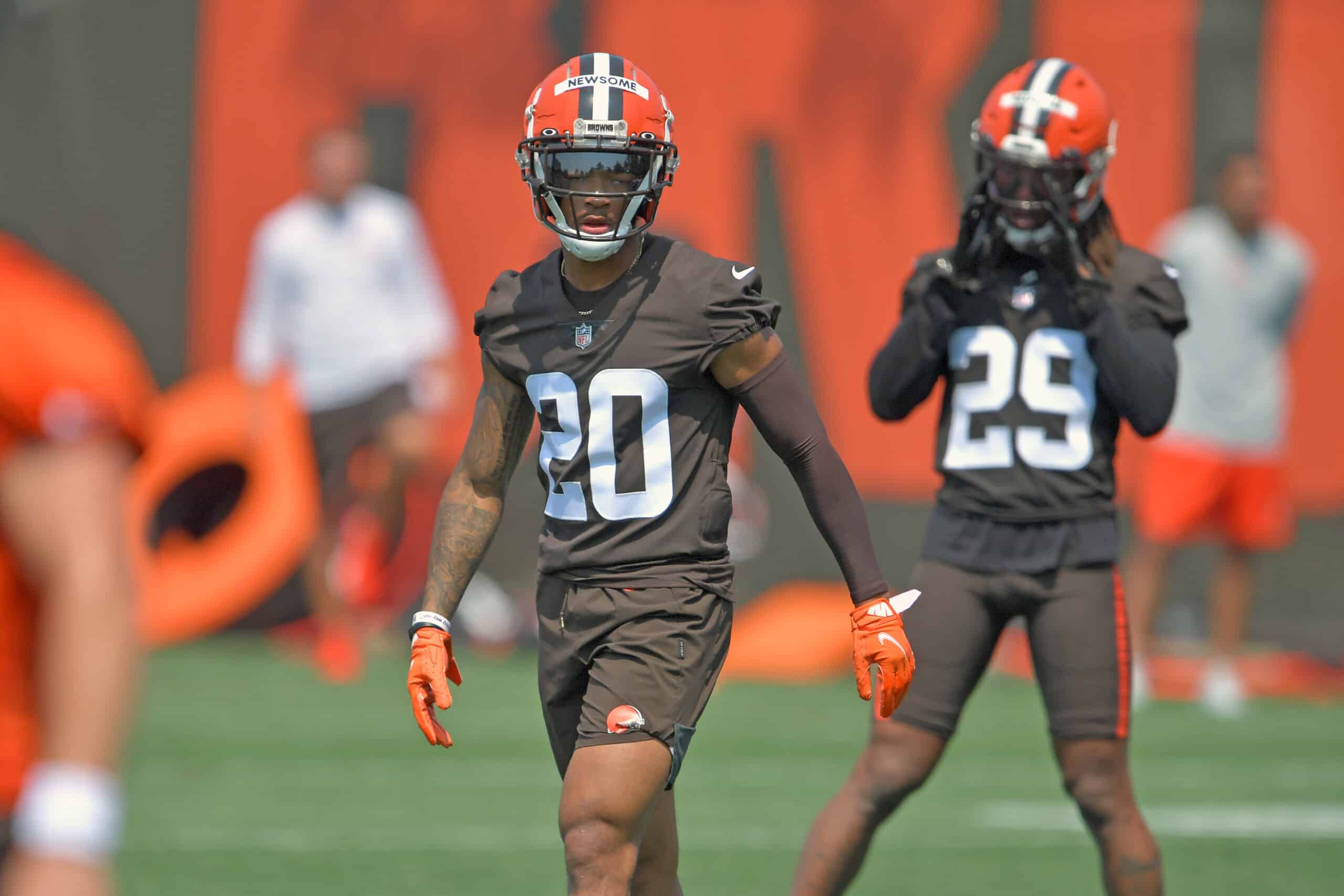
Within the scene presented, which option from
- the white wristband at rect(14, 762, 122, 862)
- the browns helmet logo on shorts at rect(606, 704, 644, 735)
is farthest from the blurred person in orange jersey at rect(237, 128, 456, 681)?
the white wristband at rect(14, 762, 122, 862)

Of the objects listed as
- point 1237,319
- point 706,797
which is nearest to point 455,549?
point 706,797

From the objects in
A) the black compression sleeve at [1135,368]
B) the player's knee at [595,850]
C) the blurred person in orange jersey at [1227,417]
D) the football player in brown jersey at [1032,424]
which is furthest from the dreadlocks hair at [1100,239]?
the blurred person in orange jersey at [1227,417]

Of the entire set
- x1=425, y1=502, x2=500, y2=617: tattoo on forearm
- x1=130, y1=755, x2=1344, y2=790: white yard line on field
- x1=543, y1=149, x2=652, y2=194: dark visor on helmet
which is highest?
x1=543, y1=149, x2=652, y2=194: dark visor on helmet

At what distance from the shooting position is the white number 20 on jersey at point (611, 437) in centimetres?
373

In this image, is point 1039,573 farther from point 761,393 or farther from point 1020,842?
point 1020,842

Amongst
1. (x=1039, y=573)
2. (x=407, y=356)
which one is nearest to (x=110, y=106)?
(x=407, y=356)

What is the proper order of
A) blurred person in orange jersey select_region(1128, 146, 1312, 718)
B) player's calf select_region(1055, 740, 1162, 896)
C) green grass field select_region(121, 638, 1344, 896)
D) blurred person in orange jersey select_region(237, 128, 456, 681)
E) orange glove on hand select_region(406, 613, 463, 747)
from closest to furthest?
orange glove on hand select_region(406, 613, 463, 747) → player's calf select_region(1055, 740, 1162, 896) → green grass field select_region(121, 638, 1344, 896) → blurred person in orange jersey select_region(1128, 146, 1312, 718) → blurred person in orange jersey select_region(237, 128, 456, 681)

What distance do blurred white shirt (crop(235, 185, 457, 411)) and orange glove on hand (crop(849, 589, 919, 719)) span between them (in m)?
6.57

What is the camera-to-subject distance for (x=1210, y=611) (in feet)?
32.7

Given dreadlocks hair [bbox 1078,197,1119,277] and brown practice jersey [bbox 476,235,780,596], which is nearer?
brown practice jersey [bbox 476,235,780,596]

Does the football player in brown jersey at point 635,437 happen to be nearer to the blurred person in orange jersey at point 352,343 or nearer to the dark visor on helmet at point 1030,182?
the dark visor on helmet at point 1030,182

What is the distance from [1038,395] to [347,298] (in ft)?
20.6

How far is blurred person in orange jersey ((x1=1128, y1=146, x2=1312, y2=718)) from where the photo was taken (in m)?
8.86

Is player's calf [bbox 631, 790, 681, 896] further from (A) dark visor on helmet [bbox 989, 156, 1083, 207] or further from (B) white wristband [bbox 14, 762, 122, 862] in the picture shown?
(B) white wristband [bbox 14, 762, 122, 862]
